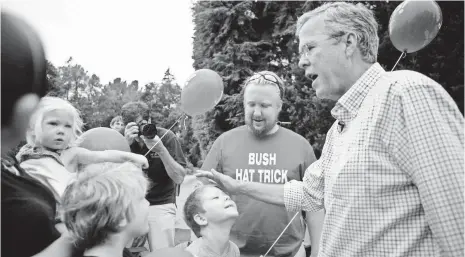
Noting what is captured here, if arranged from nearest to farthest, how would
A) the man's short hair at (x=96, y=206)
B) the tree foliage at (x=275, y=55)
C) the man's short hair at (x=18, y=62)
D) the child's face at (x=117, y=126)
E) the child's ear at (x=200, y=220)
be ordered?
the man's short hair at (x=18, y=62) → the man's short hair at (x=96, y=206) → the child's ear at (x=200, y=220) → the child's face at (x=117, y=126) → the tree foliage at (x=275, y=55)

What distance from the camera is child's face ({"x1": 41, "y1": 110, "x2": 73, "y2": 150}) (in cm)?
207

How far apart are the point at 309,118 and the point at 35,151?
861 centimetres

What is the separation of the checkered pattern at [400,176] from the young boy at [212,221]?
91 cm

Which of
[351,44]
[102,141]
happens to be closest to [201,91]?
[102,141]

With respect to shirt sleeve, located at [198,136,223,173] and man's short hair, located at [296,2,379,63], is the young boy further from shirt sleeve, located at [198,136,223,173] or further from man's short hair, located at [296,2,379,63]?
man's short hair, located at [296,2,379,63]

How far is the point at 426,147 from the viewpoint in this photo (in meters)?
1.26

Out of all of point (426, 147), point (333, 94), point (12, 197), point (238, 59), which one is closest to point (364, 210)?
point (426, 147)

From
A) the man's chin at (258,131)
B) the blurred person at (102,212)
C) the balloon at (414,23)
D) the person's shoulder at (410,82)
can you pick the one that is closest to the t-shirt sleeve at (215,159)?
the man's chin at (258,131)

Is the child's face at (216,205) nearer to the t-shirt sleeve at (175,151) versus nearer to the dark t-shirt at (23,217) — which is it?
the dark t-shirt at (23,217)

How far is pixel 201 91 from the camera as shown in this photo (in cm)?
332

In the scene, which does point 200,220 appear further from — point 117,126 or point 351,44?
point 117,126

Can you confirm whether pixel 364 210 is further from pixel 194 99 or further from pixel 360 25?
pixel 194 99

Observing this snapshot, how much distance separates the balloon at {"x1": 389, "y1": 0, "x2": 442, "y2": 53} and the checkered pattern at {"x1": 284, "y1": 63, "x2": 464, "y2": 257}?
235cm

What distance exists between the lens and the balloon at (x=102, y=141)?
8.35 feet
